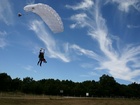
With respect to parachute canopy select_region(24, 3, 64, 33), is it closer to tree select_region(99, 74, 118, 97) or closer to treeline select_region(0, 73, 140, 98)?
treeline select_region(0, 73, 140, 98)

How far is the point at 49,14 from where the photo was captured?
2897 centimetres

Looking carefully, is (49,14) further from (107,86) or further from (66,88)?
(107,86)

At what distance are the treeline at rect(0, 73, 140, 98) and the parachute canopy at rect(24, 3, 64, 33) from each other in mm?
95793

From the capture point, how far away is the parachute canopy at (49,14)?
28578 mm

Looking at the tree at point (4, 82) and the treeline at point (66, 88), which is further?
the tree at point (4, 82)

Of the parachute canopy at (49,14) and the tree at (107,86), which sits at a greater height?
the tree at (107,86)

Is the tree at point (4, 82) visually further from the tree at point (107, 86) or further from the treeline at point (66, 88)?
the tree at point (107, 86)

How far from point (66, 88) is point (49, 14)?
11937 cm

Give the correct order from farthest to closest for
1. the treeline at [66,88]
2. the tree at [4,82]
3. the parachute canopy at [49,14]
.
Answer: the tree at [4,82]
the treeline at [66,88]
the parachute canopy at [49,14]

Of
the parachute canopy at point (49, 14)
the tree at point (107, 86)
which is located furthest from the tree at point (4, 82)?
the parachute canopy at point (49, 14)

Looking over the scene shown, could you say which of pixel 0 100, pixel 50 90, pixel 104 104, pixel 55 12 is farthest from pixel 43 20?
pixel 50 90

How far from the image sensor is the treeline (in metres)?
136

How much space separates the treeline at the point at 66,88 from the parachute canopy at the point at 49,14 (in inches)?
3771

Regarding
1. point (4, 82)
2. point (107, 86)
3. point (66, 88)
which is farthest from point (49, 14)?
point (107, 86)
